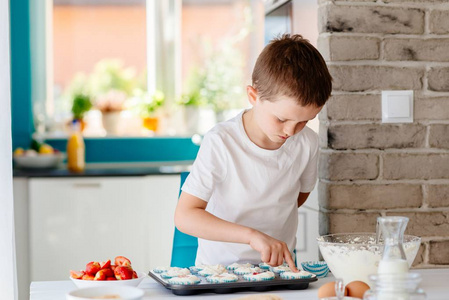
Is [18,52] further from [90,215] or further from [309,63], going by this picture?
[309,63]

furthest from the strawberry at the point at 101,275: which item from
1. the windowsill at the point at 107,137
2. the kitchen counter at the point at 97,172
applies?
the windowsill at the point at 107,137

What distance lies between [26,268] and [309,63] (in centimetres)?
245

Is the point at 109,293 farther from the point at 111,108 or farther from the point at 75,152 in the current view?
the point at 111,108

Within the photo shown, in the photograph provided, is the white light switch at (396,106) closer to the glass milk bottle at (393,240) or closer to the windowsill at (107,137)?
the glass milk bottle at (393,240)

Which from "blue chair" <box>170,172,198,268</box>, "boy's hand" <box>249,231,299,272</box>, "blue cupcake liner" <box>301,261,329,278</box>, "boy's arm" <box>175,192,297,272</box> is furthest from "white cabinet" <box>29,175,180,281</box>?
"boy's hand" <box>249,231,299,272</box>

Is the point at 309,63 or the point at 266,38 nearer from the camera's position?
the point at 309,63

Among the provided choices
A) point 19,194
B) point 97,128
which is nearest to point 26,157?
point 19,194

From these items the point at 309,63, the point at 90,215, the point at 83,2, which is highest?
the point at 83,2

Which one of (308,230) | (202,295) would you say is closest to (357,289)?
(202,295)

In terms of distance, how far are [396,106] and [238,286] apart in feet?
2.74

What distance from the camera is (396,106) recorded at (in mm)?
2059

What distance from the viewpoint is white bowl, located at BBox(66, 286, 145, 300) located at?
1257 millimetres

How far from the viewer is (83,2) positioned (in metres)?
4.34

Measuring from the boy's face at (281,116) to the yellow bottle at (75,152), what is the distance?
7.58 feet
